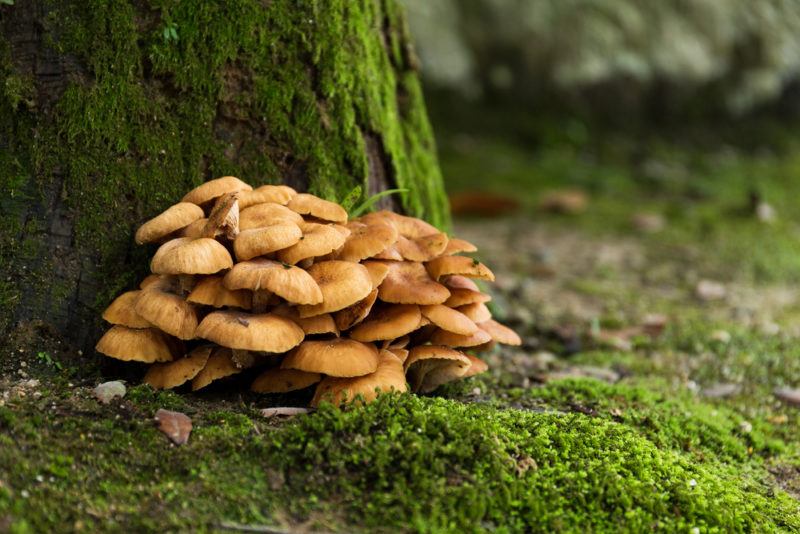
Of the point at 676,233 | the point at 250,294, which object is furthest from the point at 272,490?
the point at 676,233

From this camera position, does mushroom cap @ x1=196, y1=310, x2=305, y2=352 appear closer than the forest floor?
No

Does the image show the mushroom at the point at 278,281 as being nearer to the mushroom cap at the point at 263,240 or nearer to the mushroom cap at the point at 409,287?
the mushroom cap at the point at 263,240

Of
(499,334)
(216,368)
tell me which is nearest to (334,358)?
(216,368)

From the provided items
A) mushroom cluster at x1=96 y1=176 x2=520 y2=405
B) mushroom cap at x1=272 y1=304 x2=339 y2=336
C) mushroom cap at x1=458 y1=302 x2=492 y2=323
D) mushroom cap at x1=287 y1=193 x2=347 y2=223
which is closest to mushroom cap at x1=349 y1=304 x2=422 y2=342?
mushroom cluster at x1=96 y1=176 x2=520 y2=405

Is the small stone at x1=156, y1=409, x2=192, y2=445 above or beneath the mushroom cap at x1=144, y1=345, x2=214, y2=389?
beneath

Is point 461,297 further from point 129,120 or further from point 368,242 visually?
point 129,120

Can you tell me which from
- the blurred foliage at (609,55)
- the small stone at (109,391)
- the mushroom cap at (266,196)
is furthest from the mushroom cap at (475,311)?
the blurred foliage at (609,55)

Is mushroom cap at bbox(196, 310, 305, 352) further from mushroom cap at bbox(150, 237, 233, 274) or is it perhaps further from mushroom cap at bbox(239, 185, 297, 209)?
mushroom cap at bbox(239, 185, 297, 209)
